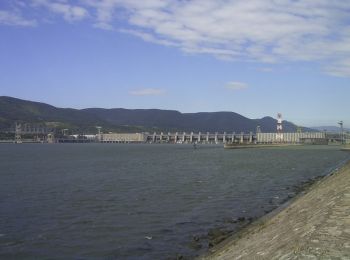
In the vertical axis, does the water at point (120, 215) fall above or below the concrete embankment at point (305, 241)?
below

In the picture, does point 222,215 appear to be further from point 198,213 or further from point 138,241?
point 138,241

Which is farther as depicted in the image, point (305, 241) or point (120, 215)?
point (120, 215)

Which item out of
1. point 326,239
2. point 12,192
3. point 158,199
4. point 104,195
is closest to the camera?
point 326,239

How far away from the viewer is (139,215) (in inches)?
955

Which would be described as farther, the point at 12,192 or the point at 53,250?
the point at 12,192

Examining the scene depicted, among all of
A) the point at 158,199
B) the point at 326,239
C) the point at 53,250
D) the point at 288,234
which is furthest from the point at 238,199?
the point at 326,239

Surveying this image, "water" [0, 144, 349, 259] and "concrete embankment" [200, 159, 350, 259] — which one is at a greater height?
"concrete embankment" [200, 159, 350, 259]

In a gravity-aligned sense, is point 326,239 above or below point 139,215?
above

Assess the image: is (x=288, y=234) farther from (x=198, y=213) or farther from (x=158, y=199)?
(x=158, y=199)

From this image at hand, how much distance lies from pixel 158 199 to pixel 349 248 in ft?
71.3

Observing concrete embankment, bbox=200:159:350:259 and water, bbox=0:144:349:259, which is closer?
concrete embankment, bbox=200:159:350:259

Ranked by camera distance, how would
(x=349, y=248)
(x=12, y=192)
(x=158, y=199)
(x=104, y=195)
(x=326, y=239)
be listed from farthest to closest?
1. (x=12, y=192)
2. (x=104, y=195)
3. (x=158, y=199)
4. (x=326, y=239)
5. (x=349, y=248)

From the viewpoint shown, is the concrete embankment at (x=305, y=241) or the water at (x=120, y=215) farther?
the water at (x=120, y=215)

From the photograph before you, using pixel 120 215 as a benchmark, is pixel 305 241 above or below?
above
